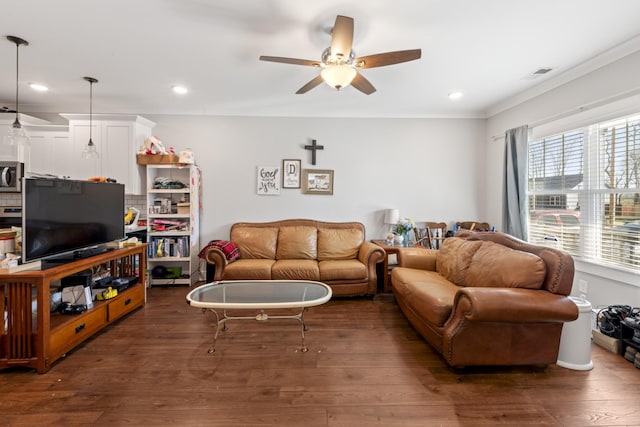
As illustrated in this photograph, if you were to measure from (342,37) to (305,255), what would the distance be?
2663 millimetres

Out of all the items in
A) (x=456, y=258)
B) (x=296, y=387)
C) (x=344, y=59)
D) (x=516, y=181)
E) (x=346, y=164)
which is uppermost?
(x=344, y=59)

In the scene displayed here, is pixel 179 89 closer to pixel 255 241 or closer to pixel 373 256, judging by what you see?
pixel 255 241

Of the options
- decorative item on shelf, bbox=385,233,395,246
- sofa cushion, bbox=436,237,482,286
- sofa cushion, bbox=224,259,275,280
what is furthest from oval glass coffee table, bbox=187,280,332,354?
decorative item on shelf, bbox=385,233,395,246

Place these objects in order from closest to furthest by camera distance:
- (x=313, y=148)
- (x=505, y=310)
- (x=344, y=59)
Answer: (x=505, y=310) < (x=344, y=59) < (x=313, y=148)

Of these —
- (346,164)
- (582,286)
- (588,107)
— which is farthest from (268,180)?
(582,286)

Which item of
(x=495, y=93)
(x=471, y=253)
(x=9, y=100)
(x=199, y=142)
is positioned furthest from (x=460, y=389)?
(x=9, y=100)

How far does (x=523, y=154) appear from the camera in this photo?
3.39 m

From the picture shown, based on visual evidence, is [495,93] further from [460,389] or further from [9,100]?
[9,100]

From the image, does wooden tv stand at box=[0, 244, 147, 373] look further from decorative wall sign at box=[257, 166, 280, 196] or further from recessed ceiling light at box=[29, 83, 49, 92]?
recessed ceiling light at box=[29, 83, 49, 92]

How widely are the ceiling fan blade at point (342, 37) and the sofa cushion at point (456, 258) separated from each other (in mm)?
2079

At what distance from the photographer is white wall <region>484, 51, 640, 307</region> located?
232 cm

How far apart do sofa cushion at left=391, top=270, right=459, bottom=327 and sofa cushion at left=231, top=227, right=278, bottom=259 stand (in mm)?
1737

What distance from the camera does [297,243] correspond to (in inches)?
150

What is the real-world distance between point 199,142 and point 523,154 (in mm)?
4458
